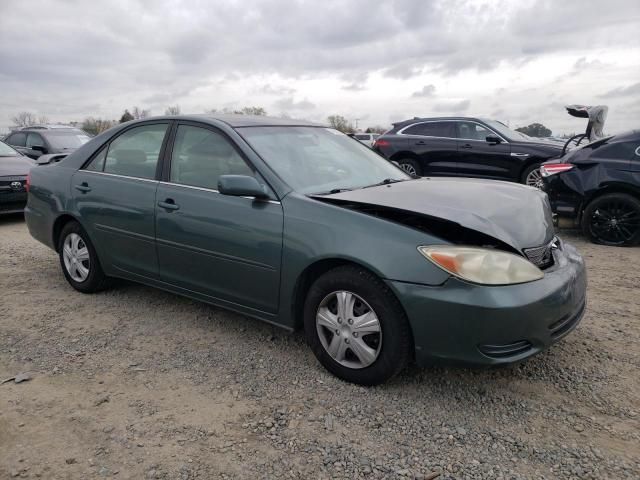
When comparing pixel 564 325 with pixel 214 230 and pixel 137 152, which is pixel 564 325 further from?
pixel 137 152

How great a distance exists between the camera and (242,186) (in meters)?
3.15

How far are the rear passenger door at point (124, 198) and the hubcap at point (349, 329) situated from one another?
153 cm

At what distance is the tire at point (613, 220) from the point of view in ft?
20.4

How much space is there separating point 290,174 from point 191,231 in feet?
2.57

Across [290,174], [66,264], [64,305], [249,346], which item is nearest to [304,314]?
[249,346]

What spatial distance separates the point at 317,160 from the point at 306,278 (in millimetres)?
996

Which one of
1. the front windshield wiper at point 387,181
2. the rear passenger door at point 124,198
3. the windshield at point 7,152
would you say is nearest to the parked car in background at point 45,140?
the windshield at point 7,152

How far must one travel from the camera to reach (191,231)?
353 cm

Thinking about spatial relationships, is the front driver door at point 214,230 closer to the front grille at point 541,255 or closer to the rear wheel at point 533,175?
the front grille at point 541,255

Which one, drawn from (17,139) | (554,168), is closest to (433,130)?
(554,168)

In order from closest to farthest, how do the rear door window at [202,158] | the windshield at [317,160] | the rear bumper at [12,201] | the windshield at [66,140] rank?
the windshield at [317,160] < the rear door window at [202,158] < the rear bumper at [12,201] < the windshield at [66,140]

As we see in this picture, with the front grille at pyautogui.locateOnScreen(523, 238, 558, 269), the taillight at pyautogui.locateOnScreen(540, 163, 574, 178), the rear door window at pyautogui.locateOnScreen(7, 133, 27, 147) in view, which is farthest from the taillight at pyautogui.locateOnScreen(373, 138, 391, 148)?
the front grille at pyautogui.locateOnScreen(523, 238, 558, 269)

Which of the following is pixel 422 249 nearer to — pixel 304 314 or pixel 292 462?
pixel 304 314

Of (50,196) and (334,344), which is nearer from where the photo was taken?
(334,344)
